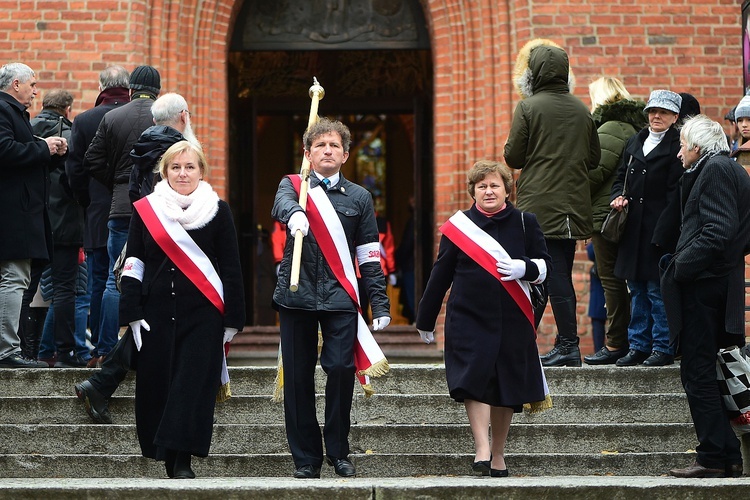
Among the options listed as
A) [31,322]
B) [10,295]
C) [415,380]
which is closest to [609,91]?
[415,380]

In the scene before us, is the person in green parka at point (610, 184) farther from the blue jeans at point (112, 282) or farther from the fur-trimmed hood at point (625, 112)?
the blue jeans at point (112, 282)

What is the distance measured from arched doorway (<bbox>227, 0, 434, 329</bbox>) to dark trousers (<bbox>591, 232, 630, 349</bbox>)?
13.0 feet

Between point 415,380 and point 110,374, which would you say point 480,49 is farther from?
point 110,374

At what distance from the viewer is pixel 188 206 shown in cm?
645

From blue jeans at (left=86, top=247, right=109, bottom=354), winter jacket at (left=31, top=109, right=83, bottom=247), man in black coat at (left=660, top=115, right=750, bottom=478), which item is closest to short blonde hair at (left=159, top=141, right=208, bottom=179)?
blue jeans at (left=86, top=247, right=109, bottom=354)

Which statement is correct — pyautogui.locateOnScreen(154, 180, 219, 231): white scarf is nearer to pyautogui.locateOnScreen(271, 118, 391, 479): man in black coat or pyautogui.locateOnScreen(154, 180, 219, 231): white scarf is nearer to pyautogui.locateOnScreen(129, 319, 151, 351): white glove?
pyautogui.locateOnScreen(271, 118, 391, 479): man in black coat

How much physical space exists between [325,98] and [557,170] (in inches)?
255

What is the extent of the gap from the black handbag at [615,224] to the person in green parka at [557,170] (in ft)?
0.55

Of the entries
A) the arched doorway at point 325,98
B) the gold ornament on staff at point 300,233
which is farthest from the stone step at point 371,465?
the arched doorway at point 325,98

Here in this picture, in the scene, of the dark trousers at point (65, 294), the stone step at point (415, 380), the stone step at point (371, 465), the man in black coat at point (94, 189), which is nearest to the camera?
the stone step at point (371, 465)

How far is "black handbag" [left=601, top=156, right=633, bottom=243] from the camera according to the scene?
8484 millimetres

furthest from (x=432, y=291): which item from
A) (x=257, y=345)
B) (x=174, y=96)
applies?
(x=257, y=345)

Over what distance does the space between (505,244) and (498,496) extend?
1.50 m

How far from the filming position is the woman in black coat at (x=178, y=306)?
251 inches
